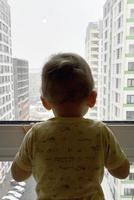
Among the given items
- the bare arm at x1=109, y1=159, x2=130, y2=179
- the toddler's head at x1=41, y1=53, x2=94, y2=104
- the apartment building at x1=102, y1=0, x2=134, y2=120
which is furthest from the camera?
the apartment building at x1=102, y1=0, x2=134, y2=120

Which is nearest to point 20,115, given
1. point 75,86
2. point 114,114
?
point 114,114

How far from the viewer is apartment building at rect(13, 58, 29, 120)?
1.28 metres

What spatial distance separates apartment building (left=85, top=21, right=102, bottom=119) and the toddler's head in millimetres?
447

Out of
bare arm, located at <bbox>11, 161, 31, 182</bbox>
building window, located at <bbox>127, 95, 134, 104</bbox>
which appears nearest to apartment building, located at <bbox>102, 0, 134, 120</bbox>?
building window, located at <bbox>127, 95, 134, 104</bbox>

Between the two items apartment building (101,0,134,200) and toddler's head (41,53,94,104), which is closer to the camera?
toddler's head (41,53,94,104)

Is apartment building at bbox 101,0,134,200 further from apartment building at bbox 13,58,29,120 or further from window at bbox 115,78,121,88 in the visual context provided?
apartment building at bbox 13,58,29,120

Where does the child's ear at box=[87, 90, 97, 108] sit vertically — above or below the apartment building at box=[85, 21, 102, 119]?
below

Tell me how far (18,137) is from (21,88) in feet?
0.88

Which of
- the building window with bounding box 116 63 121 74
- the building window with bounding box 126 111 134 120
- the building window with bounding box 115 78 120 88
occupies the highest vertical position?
the building window with bounding box 116 63 121 74

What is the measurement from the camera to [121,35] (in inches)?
46.8

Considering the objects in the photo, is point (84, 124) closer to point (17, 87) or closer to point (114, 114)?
point (114, 114)

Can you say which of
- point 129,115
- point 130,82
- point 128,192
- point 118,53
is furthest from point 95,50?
point 128,192

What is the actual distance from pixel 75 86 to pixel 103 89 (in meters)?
0.53

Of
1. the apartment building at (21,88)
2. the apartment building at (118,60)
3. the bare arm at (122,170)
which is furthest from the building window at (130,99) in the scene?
the apartment building at (21,88)
